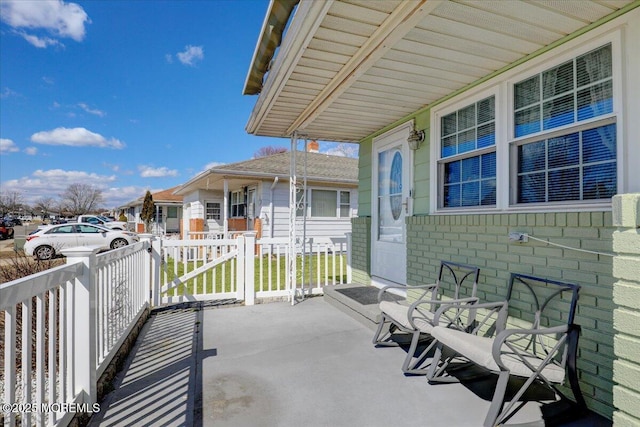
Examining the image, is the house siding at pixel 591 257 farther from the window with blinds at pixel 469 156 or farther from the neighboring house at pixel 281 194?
the neighboring house at pixel 281 194

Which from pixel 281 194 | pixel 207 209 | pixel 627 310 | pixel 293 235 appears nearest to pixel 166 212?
pixel 207 209

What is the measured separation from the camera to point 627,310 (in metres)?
1.60

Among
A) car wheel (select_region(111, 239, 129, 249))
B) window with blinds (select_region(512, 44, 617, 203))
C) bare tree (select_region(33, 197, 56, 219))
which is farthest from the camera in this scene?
bare tree (select_region(33, 197, 56, 219))

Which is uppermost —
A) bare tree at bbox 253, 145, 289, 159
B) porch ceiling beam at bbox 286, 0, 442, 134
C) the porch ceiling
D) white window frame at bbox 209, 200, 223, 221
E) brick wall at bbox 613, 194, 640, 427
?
bare tree at bbox 253, 145, 289, 159

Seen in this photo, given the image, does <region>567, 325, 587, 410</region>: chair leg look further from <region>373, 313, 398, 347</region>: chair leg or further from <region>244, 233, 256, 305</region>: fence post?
<region>244, 233, 256, 305</region>: fence post

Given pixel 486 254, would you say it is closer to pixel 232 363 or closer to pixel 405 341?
pixel 405 341

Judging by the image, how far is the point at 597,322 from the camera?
2348mm

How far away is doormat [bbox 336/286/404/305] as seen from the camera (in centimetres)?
468

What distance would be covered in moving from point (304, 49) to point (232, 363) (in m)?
2.82

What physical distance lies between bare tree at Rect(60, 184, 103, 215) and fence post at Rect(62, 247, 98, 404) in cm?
5919

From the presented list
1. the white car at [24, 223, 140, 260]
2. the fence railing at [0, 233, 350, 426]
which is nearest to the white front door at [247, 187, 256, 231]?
the white car at [24, 223, 140, 260]

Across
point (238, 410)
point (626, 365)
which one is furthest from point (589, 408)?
point (238, 410)

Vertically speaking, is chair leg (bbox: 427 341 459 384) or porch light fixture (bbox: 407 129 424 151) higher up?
porch light fixture (bbox: 407 129 424 151)

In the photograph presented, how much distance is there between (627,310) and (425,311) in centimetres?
230
